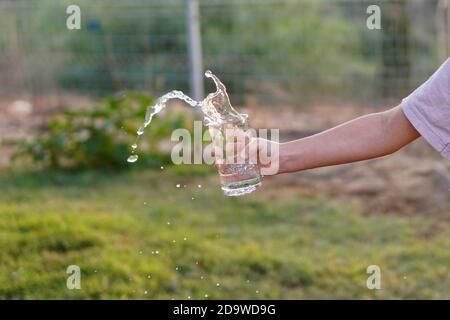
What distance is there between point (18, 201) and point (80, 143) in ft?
3.13

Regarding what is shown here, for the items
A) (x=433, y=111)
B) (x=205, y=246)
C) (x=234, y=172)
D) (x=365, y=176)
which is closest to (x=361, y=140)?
(x=433, y=111)

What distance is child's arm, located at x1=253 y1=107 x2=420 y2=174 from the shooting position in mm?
2205

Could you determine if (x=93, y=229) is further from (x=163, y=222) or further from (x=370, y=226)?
(x=370, y=226)

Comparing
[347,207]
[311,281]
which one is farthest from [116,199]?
[311,281]

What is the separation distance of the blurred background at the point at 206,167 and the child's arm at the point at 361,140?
1.30 meters

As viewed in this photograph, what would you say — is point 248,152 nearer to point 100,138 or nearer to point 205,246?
point 205,246

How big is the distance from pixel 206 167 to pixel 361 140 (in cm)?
354

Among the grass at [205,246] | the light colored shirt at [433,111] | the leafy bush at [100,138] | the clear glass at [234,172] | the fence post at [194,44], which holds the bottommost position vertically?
the grass at [205,246]

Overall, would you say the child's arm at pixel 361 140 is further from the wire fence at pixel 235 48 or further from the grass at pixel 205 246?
the wire fence at pixel 235 48

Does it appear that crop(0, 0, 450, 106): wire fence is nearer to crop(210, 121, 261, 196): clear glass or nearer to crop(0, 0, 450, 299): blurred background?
crop(0, 0, 450, 299): blurred background

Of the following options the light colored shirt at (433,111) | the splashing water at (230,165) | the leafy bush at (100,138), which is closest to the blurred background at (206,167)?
the leafy bush at (100,138)

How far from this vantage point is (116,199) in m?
4.95

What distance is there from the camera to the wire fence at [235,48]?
24.1 feet

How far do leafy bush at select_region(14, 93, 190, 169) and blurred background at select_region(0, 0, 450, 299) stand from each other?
11mm
